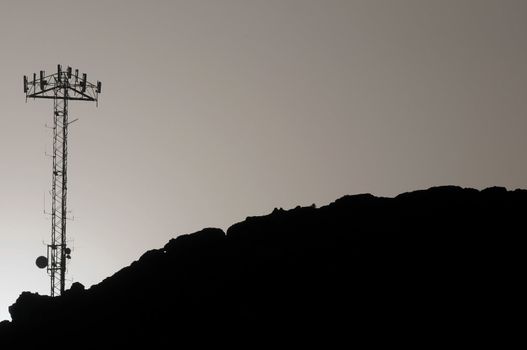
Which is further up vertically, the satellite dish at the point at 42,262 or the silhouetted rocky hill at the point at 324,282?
the satellite dish at the point at 42,262

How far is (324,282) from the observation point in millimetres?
37469

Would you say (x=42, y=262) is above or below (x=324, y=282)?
above

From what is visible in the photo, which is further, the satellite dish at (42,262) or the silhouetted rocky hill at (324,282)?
the satellite dish at (42,262)

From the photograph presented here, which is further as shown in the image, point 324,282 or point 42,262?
point 42,262

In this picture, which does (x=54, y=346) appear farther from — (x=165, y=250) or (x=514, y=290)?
(x=514, y=290)

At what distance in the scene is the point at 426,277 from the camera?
36781 millimetres

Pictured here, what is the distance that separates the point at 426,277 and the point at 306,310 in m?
4.06

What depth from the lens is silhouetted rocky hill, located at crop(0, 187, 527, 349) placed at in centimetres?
3572

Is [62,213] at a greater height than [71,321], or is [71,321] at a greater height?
[62,213]

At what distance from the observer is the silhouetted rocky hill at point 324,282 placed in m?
35.7

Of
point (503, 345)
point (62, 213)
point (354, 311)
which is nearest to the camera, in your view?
point (503, 345)

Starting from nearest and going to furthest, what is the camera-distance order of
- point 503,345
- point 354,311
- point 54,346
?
point 503,345 → point 354,311 → point 54,346

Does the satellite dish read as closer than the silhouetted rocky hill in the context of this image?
No

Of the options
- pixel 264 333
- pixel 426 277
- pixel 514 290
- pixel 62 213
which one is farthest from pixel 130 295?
pixel 62 213
